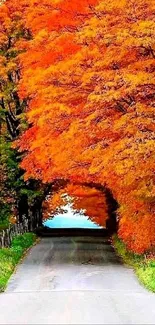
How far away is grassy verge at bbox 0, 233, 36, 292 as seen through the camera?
24.5 metres

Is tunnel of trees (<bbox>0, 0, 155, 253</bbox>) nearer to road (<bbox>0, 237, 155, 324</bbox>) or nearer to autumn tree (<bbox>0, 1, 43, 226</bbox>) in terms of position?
road (<bbox>0, 237, 155, 324</bbox>)

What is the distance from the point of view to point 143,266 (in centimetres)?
2600

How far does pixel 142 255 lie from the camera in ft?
96.2

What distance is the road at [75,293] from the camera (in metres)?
15.5

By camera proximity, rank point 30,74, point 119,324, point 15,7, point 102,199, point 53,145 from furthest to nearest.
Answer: point 102,199, point 15,7, point 30,74, point 53,145, point 119,324

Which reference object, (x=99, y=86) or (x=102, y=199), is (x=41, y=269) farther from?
(x=102, y=199)

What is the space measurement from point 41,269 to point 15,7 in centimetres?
2017

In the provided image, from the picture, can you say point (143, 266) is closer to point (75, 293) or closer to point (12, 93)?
point (75, 293)

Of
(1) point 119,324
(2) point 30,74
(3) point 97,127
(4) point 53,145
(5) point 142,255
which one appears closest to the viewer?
(1) point 119,324

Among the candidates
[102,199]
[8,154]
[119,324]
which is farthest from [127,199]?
[102,199]

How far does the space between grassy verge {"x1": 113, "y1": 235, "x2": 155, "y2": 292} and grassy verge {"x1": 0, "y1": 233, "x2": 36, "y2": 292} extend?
4507mm

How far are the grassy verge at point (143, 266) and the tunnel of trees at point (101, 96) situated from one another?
756mm

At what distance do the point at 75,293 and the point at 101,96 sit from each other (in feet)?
26.8

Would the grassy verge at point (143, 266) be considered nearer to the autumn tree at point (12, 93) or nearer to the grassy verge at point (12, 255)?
the grassy verge at point (12, 255)
